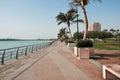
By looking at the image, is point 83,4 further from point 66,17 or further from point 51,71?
point 66,17

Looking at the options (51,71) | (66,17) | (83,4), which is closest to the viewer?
(51,71)

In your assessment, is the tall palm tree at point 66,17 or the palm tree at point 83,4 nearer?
the palm tree at point 83,4

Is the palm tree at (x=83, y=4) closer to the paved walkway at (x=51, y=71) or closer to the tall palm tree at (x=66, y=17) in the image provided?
the paved walkway at (x=51, y=71)

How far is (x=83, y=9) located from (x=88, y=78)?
1317 cm

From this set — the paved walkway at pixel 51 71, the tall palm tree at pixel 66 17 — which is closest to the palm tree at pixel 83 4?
the paved walkway at pixel 51 71

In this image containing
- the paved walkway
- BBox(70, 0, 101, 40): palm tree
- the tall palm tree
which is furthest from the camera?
the tall palm tree

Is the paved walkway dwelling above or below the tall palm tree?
below

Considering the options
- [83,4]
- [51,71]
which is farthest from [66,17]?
[51,71]

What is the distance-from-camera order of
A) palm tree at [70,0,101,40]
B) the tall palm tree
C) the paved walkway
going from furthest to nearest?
1. the tall palm tree
2. palm tree at [70,0,101,40]
3. the paved walkway

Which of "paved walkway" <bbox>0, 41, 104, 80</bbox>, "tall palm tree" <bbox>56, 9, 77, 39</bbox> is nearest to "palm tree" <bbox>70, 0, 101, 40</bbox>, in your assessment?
"paved walkway" <bbox>0, 41, 104, 80</bbox>

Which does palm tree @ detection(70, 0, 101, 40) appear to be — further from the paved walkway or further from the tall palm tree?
the tall palm tree

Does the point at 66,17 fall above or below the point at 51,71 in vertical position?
above

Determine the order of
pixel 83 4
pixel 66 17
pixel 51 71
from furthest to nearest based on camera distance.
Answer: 1. pixel 66 17
2. pixel 83 4
3. pixel 51 71

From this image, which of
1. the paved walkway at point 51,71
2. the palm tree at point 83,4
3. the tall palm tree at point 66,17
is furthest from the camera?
the tall palm tree at point 66,17
